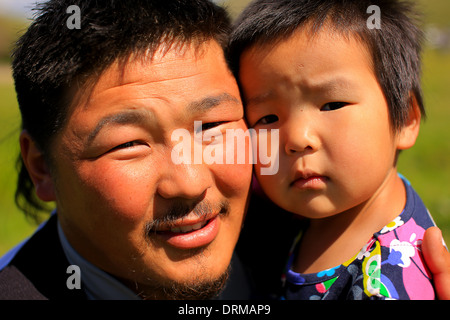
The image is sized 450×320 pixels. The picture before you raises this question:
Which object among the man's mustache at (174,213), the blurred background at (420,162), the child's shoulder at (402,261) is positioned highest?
the man's mustache at (174,213)

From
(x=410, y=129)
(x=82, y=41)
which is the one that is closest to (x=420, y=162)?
(x=410, y=129)

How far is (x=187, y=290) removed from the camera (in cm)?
246

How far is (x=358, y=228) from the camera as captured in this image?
8.41 feet

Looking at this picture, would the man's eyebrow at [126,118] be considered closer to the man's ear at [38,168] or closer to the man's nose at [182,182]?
the man's nose at [182,182]

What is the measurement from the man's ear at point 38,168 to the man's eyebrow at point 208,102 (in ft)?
Answer: 3.28

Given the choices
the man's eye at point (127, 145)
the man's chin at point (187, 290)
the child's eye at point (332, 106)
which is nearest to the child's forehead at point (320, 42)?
the child's eye at point (332, 106)

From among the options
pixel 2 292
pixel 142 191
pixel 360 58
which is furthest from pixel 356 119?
pixel 2 292

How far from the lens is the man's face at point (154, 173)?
7.45ft

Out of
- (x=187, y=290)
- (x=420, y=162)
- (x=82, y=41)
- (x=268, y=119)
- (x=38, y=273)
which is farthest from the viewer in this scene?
(x=420, y=162)

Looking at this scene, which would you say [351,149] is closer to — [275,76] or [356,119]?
[356,119]

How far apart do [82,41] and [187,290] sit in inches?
54.2

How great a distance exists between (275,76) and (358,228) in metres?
0.94

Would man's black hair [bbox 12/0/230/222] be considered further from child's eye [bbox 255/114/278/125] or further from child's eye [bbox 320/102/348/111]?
child's eye [bbox 320/102/348/111]

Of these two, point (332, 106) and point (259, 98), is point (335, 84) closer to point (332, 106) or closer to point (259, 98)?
point (332, 106)
